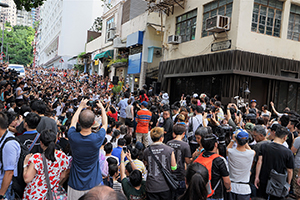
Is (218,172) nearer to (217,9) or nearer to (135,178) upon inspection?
(135,178)

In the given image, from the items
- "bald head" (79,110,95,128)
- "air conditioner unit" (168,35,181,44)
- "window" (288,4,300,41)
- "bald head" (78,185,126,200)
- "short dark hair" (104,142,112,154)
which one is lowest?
"short dark hair" (104,142,112,154)

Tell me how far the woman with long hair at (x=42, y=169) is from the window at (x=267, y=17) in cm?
1296

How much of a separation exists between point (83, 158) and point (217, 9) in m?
13.7

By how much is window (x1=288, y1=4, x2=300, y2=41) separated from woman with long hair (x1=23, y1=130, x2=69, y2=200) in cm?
1502

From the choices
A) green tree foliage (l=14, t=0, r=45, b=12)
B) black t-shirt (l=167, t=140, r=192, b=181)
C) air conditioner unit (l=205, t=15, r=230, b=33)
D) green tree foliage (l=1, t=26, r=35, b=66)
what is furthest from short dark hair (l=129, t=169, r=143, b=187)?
green tree foliage (l=1, t=26, r=35, b=66)

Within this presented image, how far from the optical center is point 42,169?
307 centimetres

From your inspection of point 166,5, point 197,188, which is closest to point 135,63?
point 166,5

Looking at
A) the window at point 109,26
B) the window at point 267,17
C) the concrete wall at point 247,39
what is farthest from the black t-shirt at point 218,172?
the window at point 109,26

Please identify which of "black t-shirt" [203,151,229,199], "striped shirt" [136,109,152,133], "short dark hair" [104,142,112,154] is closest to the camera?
"black t-shirt" [203,151,229,199]

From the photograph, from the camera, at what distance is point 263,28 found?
43.7 ft

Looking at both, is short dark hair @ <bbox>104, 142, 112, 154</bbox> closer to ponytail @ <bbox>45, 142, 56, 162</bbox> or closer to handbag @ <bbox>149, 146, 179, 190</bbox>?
handbag @ <bbox>149, 146, 179, 190</bbox>

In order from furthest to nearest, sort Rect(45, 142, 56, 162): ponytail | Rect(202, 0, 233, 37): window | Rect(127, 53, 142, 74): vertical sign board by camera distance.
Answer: Rect(127, 53, 142, 74): vertical sign board, Rect(202, 0, 233, 37): window, Rect(45, 142, 56, 162): ponytail

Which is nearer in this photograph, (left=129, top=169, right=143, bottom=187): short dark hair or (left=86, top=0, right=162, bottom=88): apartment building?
(left=129, top=169, right=143, bottom=187): short dark hair

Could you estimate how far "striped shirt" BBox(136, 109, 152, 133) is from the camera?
806 centimetres
